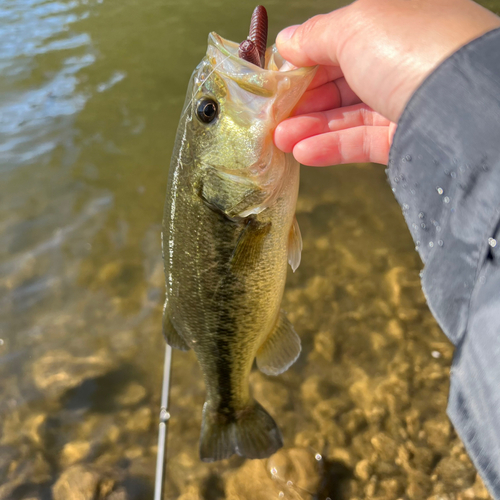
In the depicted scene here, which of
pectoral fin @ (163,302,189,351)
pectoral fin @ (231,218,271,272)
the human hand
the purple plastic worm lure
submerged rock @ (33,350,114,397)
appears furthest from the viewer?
submerged rock @ (33,350,114,397)

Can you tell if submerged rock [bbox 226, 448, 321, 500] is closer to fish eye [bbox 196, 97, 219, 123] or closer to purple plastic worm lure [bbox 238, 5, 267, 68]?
fish eye [bbox 196, 97, 219, 123]

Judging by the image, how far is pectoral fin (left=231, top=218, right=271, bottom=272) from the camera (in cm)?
172

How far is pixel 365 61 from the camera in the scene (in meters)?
1.41

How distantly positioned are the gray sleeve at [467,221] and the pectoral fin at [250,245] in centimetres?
69

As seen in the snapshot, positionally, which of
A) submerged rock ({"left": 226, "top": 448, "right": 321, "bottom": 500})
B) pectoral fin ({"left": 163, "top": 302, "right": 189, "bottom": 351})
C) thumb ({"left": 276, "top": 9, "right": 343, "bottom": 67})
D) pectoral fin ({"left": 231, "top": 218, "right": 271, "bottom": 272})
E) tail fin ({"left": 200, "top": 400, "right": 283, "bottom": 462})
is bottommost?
submerged rock ({"left": 226, "top": 448, "right": 321, "bottom": 500})

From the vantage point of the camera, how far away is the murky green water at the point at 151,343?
8.38 feet

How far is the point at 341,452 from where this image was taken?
102 inches

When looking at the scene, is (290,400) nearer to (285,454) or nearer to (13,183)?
(285,454)

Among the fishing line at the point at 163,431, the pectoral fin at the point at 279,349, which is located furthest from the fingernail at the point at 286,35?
the fishing line at the point at 163,431

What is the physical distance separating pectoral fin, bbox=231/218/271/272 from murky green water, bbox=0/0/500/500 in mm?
1511

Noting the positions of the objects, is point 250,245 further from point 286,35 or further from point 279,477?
point 279,477

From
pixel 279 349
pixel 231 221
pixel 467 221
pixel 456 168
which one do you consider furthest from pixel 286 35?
pixel 279 349

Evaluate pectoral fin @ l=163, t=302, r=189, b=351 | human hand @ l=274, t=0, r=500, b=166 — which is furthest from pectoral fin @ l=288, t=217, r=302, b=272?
pectoral fin @ l=163, t=302, r=189, b=351

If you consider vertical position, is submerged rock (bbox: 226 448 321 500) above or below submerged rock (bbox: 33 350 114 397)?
below
